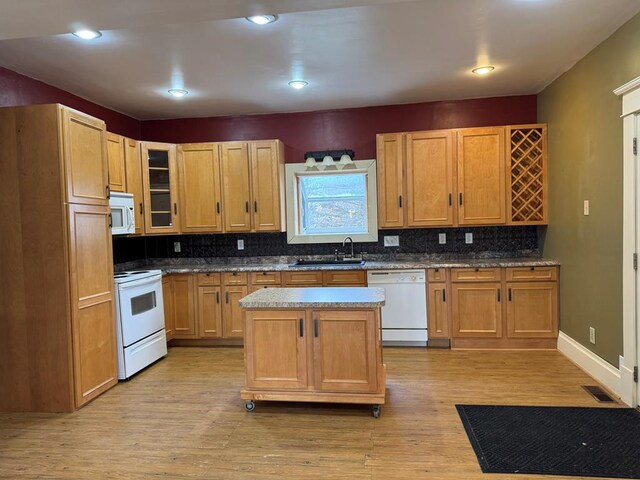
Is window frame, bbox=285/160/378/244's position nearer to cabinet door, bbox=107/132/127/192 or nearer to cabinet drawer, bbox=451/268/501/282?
cabinet drawer, bbox=451/268/501/282

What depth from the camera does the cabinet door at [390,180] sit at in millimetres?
4527

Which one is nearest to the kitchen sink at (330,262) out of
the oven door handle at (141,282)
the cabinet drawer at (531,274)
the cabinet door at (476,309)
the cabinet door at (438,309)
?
the cabinet door at (438,309)

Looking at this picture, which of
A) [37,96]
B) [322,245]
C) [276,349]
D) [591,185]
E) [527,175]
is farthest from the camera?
[322,245]

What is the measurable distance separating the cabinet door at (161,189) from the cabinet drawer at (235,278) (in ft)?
2.64

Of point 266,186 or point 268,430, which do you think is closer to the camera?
point 268,430

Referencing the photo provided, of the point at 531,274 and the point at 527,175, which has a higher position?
the point at 527,175

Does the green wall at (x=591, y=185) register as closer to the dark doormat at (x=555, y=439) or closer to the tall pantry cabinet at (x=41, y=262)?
the dark doormat at (x=555, y=439)

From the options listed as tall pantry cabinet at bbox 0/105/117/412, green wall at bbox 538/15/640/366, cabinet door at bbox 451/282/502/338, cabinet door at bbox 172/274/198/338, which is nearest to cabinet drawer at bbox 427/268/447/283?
cabinet door at bbox 451/282/502/338

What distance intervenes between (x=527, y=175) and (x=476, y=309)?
1.50 m

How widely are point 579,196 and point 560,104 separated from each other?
97cm

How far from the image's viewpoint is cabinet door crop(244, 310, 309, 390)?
2846 mm

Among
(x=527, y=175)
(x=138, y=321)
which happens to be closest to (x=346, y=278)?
(x=138, y=321)

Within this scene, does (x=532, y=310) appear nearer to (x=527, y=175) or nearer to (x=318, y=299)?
(x=527, y=175)

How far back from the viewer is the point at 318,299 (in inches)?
111
